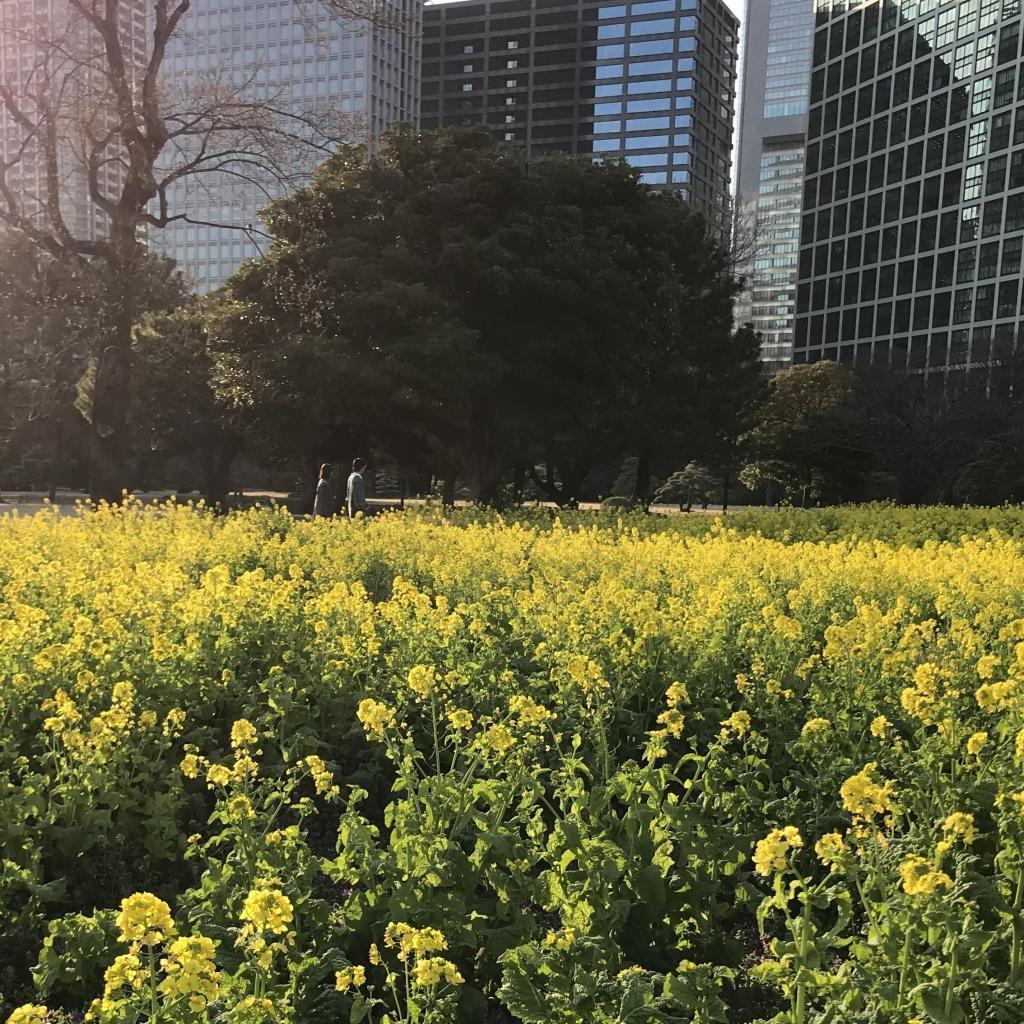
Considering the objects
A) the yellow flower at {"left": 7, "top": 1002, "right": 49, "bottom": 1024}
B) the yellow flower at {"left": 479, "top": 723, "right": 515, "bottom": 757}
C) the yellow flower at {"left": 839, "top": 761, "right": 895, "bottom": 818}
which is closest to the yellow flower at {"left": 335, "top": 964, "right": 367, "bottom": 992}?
the yellow flower at {"left": 7, "top": 1002, "right": 49, "bottom": 1024}

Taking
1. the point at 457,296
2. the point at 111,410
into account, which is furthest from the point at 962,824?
the point at 111,410

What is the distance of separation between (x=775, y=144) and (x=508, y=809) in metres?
157

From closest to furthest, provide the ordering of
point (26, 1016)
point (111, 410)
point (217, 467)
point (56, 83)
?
point (26, 1016) → point (111, 410) → point (56, 83) → point (217, 467)

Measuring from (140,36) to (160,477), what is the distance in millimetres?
31106

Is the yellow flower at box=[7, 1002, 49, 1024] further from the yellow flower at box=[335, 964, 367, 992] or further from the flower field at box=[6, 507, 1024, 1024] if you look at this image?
the yellow flower at box=[335, 964, 367, 992]

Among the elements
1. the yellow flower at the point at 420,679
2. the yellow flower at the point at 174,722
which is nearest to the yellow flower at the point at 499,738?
the yellow flower at the point at 420,679

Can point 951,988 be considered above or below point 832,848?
below

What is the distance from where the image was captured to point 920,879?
73.3 inches

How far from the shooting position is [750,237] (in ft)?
127

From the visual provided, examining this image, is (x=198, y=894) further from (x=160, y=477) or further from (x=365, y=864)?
(x=160, y=477)

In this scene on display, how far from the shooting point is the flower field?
6.43 ft

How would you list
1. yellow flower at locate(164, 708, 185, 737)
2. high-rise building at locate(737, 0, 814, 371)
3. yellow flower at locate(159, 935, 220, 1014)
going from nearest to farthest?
1. yellow flower at locate(159, 935, 220, 1014)
2. yellow flower at locate(164, 708, 185, 737)
3. high-rise building at locate(737, 0, 814, 371)

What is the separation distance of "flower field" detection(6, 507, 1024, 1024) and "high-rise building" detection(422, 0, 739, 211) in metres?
104

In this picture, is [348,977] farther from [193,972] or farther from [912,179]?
[912,179]
